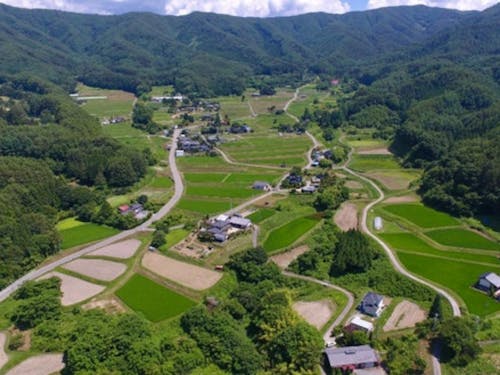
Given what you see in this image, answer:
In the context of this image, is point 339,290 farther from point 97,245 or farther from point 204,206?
point 97,245

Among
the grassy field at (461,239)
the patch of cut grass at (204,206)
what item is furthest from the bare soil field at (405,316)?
the patch of cut grass at (204,206)

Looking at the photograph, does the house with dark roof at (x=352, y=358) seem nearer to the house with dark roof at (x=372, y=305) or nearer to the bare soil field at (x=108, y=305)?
the house with dark roof at (x=372, y=305)

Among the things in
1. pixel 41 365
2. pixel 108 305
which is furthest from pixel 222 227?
pixel 41 365

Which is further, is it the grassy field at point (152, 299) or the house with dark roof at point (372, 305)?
the grassy field at point (152, 299)

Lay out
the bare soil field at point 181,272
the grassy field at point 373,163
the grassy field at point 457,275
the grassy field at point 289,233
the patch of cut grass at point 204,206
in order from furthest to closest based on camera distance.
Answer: the grassy field at point 373,163 → the patch of cut grass at point 204,206 → the grassy field at point 289,233 → the bare soil field at point 181,272 → the grassy field at point 457,275

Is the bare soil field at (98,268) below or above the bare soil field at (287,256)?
below

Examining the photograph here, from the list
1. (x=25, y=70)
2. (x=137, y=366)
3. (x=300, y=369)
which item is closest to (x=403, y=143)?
(x=300, y=369)

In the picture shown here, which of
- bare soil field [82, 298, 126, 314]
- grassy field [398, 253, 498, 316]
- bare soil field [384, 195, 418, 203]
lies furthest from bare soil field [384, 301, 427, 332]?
bare soil field [384, 195, 418, 203]
